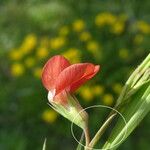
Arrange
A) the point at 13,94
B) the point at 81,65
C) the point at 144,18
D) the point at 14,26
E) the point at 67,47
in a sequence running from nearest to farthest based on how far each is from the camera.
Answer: the point at 81,65
the point at 13,94
the point at 67,47
the point at 144,18
the point at 14,26

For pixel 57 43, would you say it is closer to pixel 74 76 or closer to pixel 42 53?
pixel 42 53

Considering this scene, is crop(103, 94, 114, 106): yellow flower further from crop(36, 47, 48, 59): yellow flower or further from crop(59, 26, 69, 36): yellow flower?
crop(59, 26, 69, 36): yellow flower

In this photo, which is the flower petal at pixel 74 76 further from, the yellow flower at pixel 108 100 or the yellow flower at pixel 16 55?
the yellow flower at pixel 16 55

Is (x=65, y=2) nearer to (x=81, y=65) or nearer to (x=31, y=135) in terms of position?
(x=31, y=135)

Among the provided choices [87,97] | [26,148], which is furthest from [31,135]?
[87,97]

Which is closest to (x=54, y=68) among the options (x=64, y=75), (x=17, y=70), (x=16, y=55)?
(x=64, y=75)

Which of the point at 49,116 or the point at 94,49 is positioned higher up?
the point at 94,49
